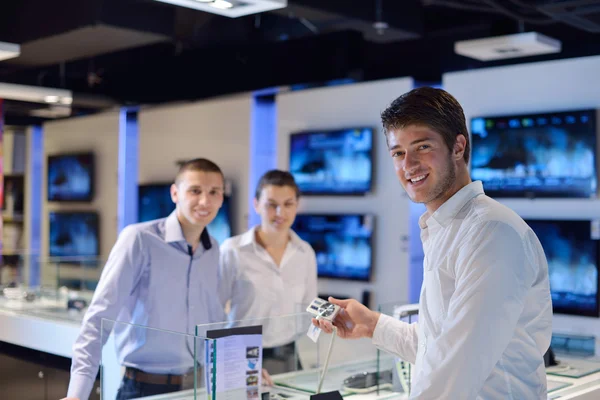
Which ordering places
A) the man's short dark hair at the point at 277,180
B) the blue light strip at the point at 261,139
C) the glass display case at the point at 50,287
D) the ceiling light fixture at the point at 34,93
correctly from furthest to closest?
the blue light strip at the point at 261,139
the ceiling light fixture at the point at 34,93
the glass display case at the point at 50,287
the man's short dark hair at the point at 277,180

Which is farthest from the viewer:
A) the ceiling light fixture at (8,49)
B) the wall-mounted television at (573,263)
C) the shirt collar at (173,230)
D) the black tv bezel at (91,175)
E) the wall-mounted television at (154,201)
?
the black tv bezel at (91,175)

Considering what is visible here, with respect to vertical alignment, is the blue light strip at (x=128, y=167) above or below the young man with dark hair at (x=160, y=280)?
above

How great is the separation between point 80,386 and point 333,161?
163 inches

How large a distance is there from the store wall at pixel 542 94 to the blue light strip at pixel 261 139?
1.99 m

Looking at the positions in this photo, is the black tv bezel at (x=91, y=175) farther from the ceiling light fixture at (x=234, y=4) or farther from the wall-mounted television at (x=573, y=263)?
the ceiling light fixture at (x=234, y=4)

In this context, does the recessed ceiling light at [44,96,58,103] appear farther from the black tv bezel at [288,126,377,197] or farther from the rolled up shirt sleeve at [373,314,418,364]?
the rolled up shirt sleeve at [373,314,418,364]

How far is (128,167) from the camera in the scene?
8.50 m

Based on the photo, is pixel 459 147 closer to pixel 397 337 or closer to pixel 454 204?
pixel 454 204

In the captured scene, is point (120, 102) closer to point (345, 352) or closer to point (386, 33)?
point (386, 33)

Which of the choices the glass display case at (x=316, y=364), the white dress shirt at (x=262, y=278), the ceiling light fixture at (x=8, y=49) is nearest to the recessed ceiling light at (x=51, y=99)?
the ceiling light fixture at (x=8, y=49)

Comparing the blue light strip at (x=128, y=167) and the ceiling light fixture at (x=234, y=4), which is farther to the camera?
the blue light strip at (x=128, y=167)

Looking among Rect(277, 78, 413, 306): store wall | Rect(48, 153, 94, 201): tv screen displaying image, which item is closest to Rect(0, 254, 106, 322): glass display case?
Rect(277, 78, 413, 306): store wall

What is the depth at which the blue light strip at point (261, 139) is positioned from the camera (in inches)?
278

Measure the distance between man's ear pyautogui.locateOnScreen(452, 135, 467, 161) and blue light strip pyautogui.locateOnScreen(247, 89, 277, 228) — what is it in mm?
5293
